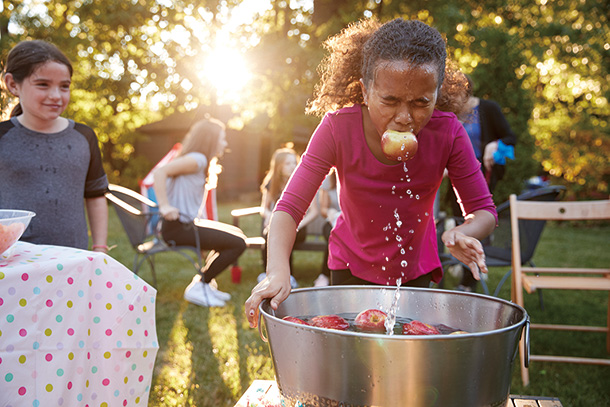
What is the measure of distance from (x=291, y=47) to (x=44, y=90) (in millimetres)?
9282

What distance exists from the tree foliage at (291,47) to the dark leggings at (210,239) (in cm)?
579

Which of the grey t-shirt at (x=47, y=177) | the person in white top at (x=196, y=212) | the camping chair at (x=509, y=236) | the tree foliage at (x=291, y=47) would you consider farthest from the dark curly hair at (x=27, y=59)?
the tree foliage at (x=291, y=47)

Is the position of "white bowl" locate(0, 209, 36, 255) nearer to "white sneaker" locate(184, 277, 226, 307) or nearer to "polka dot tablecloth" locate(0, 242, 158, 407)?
"polka dot tablecloth" locate(0, 242, 158, 407)

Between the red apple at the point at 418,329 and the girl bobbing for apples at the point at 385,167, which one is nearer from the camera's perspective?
the red apple at the point at 418,329

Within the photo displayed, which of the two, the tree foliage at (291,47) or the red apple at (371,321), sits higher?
the tree foliage at (291,47)

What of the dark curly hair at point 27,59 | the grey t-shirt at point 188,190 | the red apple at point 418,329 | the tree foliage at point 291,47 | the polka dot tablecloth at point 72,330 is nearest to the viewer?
the red apple at point 418,329

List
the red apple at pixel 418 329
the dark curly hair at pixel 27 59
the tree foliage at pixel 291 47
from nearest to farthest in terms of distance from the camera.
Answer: the red apple at pixel 418 329
the dark curly hair at pixel 27 59
the tree foliage at pixel 291 47

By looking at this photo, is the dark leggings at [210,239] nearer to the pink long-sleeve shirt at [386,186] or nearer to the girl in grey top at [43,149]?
the girl in grey top at [43,149]

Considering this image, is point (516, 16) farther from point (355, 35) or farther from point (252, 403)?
point (252, 403)

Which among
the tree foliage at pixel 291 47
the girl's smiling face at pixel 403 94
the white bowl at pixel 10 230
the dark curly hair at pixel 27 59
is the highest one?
the tree foliage at pixel 291 47

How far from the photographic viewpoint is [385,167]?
5.74 ft

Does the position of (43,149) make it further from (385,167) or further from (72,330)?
(385,167)

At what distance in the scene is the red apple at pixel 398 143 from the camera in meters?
1.47

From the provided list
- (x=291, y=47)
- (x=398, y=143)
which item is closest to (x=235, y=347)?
(x=398, y=143)
